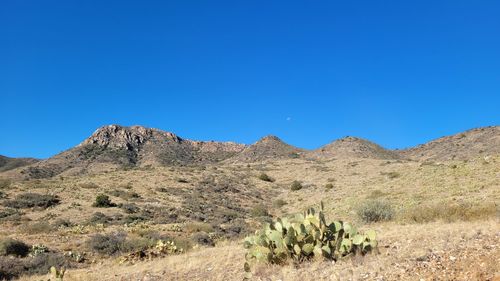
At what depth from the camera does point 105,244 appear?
18.5 metres

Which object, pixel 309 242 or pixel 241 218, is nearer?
pixel 309 242

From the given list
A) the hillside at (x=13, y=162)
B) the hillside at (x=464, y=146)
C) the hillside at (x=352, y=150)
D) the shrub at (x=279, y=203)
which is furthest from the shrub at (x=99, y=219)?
the hillside at (x=13, y=162)

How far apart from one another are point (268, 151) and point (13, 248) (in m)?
79.5

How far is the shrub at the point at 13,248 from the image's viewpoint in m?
17.0

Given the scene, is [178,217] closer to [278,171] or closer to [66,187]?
[66,187]

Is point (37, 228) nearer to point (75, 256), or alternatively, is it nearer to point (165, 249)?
point (75, 256)

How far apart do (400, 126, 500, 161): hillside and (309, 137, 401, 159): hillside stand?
20.0 feet

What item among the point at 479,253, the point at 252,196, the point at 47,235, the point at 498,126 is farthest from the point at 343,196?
the point at 498,126

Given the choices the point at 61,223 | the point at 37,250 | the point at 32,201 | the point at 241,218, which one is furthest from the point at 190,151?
the point at 37,250

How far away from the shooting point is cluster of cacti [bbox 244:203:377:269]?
34.7 ft

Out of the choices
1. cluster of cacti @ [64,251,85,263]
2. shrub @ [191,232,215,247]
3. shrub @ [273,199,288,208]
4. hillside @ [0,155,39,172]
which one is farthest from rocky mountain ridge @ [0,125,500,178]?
cluster of cacti @ [64,251,85,263]

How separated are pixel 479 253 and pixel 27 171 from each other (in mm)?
89665

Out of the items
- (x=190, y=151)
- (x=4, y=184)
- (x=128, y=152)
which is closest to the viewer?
(x=4, y=184)

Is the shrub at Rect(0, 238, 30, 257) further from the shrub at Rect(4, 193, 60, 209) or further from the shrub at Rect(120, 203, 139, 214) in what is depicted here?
the shrub at Rect(4, 193, 60, 209)
